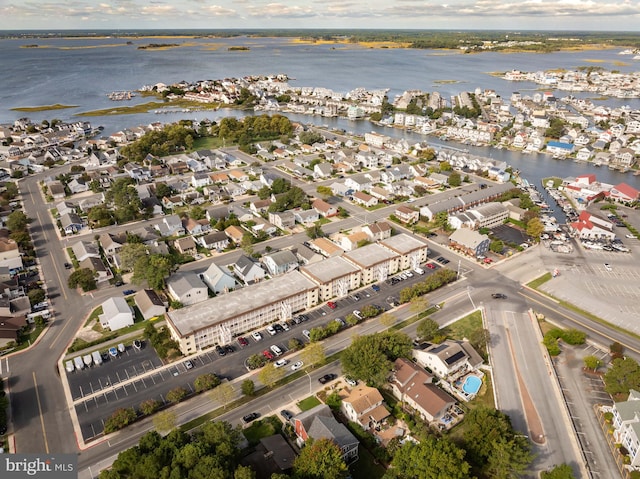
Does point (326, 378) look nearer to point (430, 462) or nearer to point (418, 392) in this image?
point (418, 392)

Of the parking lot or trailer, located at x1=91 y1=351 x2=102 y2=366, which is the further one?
trailer, located at x1=91 y1=351 x2=102 y2=366

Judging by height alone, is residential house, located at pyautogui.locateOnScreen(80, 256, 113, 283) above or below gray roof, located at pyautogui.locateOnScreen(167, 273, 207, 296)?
below

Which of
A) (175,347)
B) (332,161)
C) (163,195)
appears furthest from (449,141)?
(175,347)

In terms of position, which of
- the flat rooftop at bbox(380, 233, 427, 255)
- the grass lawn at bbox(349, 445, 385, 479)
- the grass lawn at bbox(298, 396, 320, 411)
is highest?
the flat rooftop at bbox(380, 233, 427, 255)

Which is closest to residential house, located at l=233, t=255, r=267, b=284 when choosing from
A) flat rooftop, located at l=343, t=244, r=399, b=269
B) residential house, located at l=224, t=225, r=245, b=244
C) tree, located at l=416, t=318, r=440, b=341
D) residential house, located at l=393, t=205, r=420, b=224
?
residential house, located at l=224, t=225, r=245, b=244

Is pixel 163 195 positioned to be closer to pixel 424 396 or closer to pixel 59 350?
pixel 59 350

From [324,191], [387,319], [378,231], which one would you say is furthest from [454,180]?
[387,319]

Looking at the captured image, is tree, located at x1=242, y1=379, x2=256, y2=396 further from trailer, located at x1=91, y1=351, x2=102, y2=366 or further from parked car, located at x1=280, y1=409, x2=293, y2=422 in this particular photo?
trailer, located at x1=91, y1=351, x2=102, y2=366

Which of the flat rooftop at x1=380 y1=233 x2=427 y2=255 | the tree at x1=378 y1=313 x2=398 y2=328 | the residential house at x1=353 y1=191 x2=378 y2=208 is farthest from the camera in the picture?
the residential house at x1=353 y1=191 x2=378 y2=208
